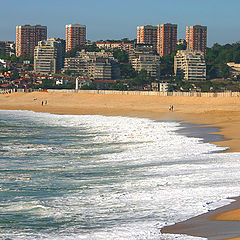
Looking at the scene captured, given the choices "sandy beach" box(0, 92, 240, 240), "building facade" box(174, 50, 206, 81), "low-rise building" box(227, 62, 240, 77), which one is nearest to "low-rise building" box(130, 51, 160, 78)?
"building facade" box(174, 50, 206, 81)

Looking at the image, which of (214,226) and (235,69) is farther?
(235,69)

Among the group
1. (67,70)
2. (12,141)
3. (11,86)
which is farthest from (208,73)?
(12,141)

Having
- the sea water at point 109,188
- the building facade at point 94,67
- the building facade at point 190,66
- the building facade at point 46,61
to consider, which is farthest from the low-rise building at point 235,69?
the sea water at point 109,188

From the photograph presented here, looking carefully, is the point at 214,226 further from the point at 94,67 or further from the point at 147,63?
the point at 147,63

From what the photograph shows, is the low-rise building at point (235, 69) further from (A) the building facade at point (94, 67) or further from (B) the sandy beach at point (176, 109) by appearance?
(B) the sandy beach at point (176, 109)

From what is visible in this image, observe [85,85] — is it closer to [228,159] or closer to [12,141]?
[12,141]

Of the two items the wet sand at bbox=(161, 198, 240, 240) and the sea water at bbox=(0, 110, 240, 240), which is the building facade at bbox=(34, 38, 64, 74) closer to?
the sea water at bbox=(0, 110, 240, 240)

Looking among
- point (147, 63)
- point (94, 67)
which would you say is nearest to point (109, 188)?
point (94, 67)
